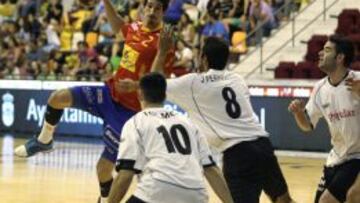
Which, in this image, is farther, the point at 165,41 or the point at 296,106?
the point at 296,106

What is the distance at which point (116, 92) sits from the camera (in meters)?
8.91

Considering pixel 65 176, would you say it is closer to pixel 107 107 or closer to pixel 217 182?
pixel 107 107

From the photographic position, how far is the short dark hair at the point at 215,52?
721 cm

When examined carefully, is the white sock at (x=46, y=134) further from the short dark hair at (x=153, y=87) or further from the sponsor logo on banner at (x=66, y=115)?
the sponsor logo on banner at (x=66, y=115)

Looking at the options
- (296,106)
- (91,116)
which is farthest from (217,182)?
(91,116)

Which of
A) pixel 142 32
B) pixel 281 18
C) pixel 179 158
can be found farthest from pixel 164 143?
pixel 281 18

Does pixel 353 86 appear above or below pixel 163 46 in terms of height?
below

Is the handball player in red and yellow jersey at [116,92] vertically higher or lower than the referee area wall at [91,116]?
higher

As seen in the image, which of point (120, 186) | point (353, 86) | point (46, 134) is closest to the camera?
point (120, 186)

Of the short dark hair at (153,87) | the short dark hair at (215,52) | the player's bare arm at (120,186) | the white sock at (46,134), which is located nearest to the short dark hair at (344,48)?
the short dark hair at (215,52)

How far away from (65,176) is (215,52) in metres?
7.12

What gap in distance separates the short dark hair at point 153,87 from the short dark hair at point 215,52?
1.17m

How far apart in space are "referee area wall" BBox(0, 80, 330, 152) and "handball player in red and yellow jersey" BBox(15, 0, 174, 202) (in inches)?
342

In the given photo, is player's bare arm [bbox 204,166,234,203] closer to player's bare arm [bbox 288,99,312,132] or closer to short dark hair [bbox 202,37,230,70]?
short dark hair [bbox 202,37,230,70]
